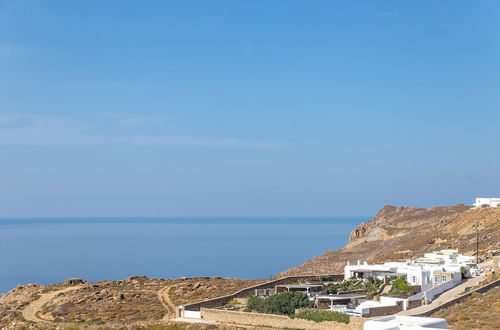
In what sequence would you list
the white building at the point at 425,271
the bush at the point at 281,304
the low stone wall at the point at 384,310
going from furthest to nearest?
the white building at the point at 425,271
the bush at the point at 281,304
the low stone wall at the point at 384,310

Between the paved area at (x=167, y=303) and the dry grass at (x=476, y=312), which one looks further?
the paved area at (x=167, y=303)

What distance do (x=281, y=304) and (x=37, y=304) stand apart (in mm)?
20261

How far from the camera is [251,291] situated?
3859cm

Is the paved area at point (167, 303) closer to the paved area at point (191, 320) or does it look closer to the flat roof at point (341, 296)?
the paved area at point (191, 320)

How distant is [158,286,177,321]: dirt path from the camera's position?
3500 cm

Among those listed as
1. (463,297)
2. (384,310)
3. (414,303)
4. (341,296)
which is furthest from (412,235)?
(384,310)

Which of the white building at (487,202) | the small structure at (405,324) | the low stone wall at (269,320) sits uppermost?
the white building at (487,202)

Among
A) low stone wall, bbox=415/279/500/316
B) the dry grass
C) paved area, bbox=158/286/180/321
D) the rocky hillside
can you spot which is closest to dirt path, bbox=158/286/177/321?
paved area, bbox=158/286/180/321

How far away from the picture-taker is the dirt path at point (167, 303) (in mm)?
35000

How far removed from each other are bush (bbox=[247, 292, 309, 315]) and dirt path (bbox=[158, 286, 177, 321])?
5063mm

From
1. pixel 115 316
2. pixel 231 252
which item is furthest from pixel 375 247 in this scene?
pixel 231 252

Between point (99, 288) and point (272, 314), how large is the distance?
20555mm

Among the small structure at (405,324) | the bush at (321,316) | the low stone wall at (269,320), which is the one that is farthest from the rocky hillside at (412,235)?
the small structure at (405,324)

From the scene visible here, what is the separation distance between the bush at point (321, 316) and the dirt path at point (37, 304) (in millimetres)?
16712
